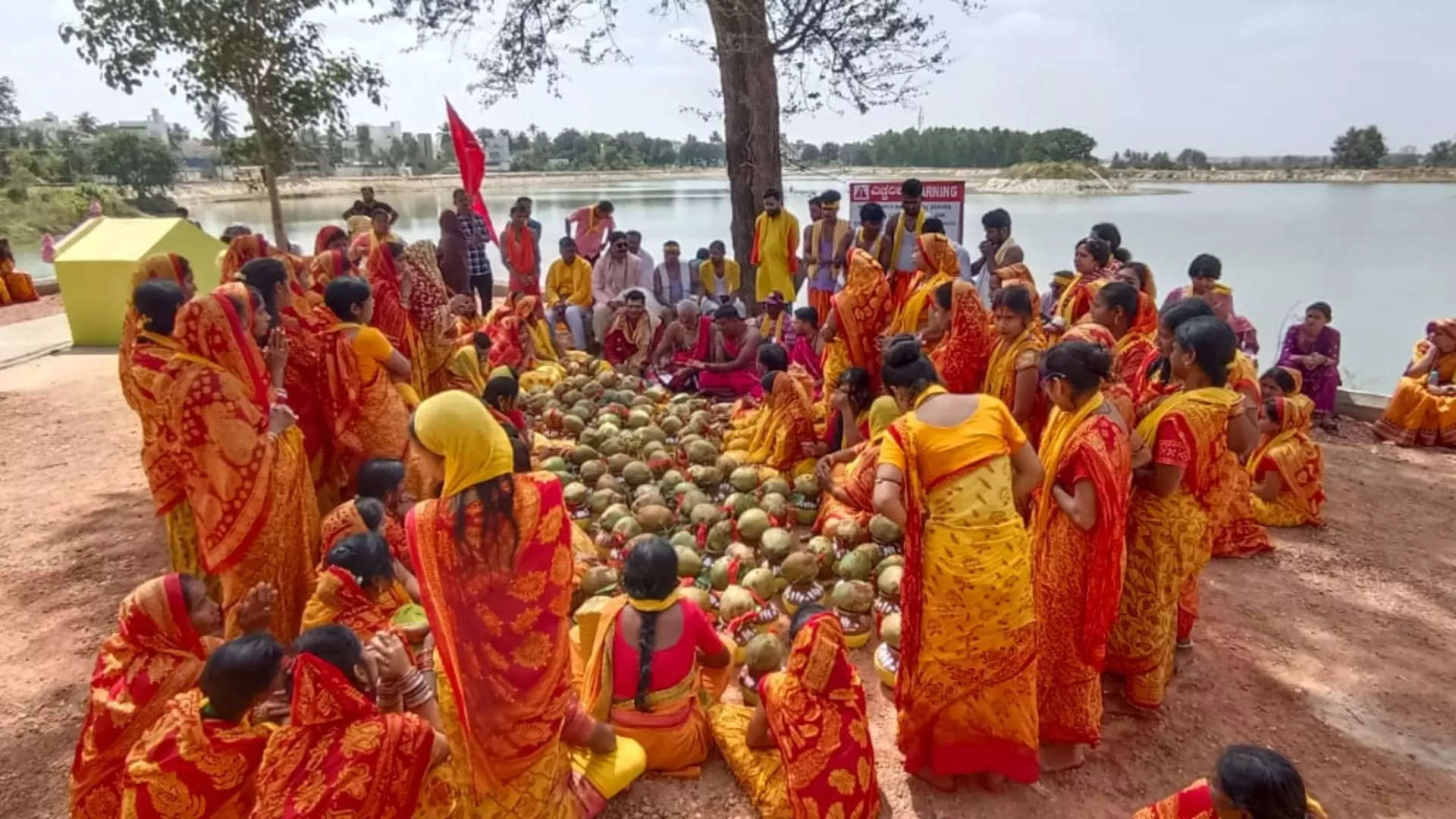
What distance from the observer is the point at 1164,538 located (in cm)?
370

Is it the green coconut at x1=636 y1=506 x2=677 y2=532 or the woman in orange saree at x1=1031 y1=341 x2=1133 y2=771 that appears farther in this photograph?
the green coconut at x1=636 y1=506 x2=677 y2=532

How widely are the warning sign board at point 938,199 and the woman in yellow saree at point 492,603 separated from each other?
22.4 feet

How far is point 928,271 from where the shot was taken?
627 centimetres

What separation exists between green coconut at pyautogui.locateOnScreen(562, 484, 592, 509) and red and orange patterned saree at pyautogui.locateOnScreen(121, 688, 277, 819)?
3112mm

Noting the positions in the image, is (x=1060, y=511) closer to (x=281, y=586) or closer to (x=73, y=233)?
(x=281, y=586)

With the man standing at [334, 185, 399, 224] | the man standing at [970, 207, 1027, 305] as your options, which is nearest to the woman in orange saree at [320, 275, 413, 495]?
the man standing at [334, 185, 399, 224]

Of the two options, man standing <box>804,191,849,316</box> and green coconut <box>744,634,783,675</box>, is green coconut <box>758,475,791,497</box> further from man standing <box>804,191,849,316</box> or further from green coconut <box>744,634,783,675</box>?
man standing <box>804,191,849,316</box>

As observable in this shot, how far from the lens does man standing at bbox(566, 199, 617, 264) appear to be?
1206cm

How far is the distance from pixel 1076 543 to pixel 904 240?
472cm

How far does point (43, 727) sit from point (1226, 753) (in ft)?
15.9

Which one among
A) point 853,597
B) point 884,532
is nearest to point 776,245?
point 884,532

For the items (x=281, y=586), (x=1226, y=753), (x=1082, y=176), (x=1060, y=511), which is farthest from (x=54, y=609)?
(x=1082, y=176)

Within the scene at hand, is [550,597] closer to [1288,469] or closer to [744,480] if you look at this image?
[744,480]

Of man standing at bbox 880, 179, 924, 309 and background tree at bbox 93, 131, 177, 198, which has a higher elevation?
background tree at bbox 93, 131, 177, 198
